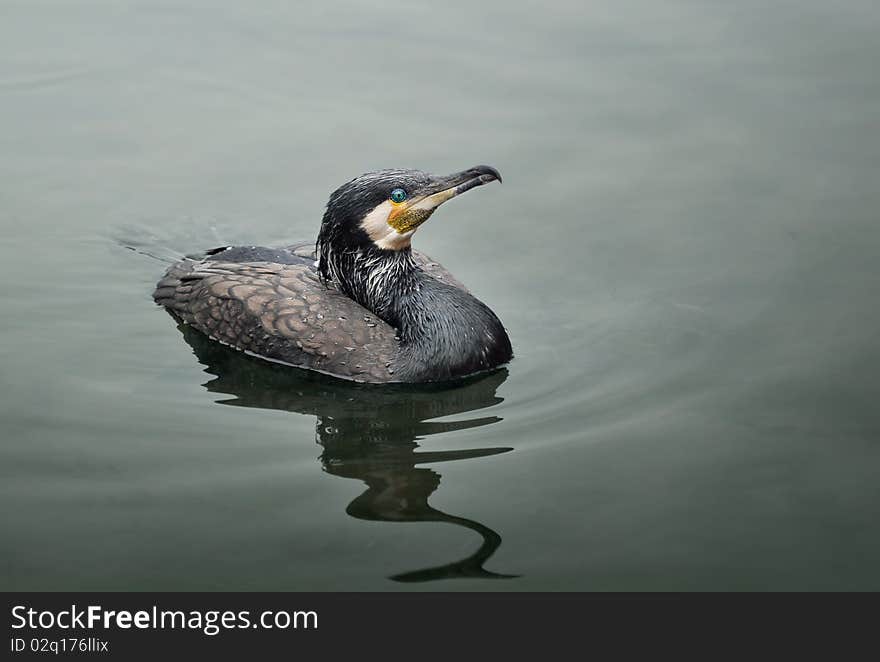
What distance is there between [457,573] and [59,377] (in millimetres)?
2921

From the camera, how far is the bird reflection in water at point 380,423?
20.1 feet

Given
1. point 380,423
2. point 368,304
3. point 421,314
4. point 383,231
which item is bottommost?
point 380,423

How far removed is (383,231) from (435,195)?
388 mm

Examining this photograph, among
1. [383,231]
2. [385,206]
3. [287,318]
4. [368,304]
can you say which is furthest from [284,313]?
[385,206]

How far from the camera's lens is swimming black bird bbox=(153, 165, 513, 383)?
7668 mm

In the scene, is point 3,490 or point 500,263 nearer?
point 3,490

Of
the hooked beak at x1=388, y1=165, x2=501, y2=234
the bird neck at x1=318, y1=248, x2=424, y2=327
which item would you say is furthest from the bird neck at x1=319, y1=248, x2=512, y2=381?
the hooked beak at x1=388, y1=165, x2=501, y2=234

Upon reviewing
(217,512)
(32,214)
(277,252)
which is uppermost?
(32,214)

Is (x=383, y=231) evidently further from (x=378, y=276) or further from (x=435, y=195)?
(x=435, y=195)

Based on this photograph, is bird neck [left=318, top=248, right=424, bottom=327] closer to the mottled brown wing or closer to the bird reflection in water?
the mottled brown wing

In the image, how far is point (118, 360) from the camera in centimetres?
779

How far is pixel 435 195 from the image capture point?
7605 millimetres
